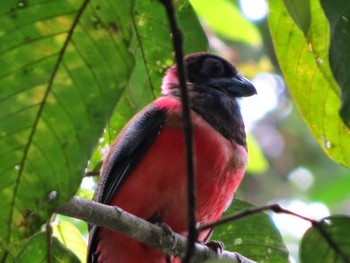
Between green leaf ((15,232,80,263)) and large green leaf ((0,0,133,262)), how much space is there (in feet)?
1.60

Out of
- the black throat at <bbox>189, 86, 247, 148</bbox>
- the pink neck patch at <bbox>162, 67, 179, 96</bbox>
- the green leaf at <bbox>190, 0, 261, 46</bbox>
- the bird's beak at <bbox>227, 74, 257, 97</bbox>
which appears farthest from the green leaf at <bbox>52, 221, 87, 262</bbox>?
the green leaf at <bbox>190, 0, 261, 46</bbox>

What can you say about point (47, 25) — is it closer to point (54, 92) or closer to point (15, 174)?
point (54, 92)

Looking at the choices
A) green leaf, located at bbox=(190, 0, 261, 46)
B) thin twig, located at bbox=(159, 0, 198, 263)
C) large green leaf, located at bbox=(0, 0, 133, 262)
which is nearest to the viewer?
thin twig, located at bbox=(159, 0, 198, 263)

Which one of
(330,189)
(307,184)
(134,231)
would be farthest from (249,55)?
(134,231)

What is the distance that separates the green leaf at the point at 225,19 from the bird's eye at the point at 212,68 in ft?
2.18

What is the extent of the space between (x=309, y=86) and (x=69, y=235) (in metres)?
1.00

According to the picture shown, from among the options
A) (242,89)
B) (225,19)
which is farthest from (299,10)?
(225,19)

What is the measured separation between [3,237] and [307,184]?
26.4 ft

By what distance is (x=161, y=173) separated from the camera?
3525 mm

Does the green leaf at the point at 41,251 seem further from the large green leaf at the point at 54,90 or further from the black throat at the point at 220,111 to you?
the black throat at the point at 220,111

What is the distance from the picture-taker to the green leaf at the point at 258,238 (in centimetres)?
312

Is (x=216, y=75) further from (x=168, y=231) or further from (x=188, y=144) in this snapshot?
(x=188, y=144)

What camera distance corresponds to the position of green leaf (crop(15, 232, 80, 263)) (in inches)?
103

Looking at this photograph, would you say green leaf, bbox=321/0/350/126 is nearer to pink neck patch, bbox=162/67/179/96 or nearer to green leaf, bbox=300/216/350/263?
green leaf, bbox=300/216/350/263
